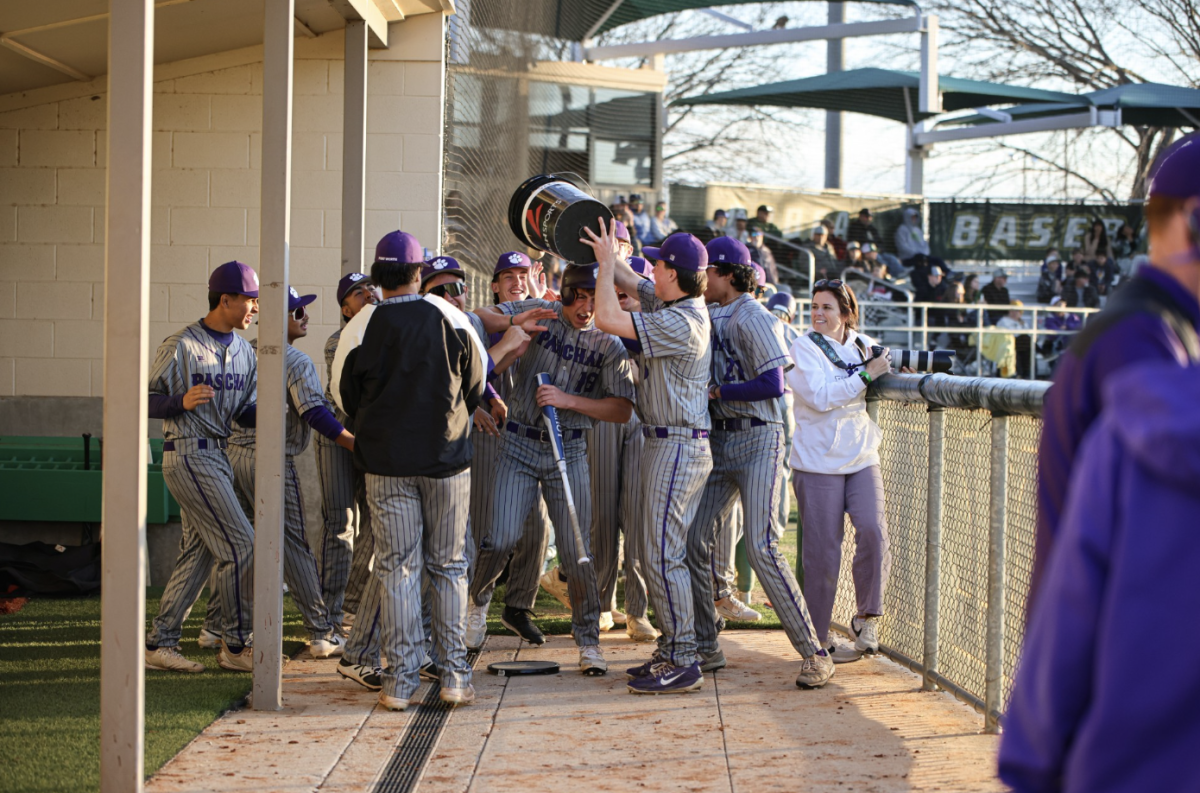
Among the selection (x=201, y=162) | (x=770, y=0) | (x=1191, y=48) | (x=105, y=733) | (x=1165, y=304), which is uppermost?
(x=1191, y=48)

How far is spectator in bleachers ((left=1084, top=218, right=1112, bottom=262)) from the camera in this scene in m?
20.9

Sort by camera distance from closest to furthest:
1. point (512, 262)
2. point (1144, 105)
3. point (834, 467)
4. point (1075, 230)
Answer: point (834, 467) → point (512, 262) → point (1075, 230) → point (1144, 105)

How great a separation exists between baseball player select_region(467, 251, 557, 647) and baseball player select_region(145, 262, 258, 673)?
118cm

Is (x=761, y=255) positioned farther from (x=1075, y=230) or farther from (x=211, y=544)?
(x=211, y=544)

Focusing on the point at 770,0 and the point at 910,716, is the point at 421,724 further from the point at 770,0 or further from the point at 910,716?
the point at 770,0

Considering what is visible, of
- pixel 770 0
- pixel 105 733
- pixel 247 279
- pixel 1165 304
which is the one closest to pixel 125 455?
pixel 105 733

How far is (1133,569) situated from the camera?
1358mm

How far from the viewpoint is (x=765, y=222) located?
720 inches

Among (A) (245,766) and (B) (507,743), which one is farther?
(B) (507,743)

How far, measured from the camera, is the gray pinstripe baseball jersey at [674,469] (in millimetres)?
5031

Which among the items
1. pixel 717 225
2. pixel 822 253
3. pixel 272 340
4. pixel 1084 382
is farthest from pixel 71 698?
pixel 822 253

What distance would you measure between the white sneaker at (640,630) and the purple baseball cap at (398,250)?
2.52 metres

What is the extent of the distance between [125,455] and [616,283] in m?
2.34

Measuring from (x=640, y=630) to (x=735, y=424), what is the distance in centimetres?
154
